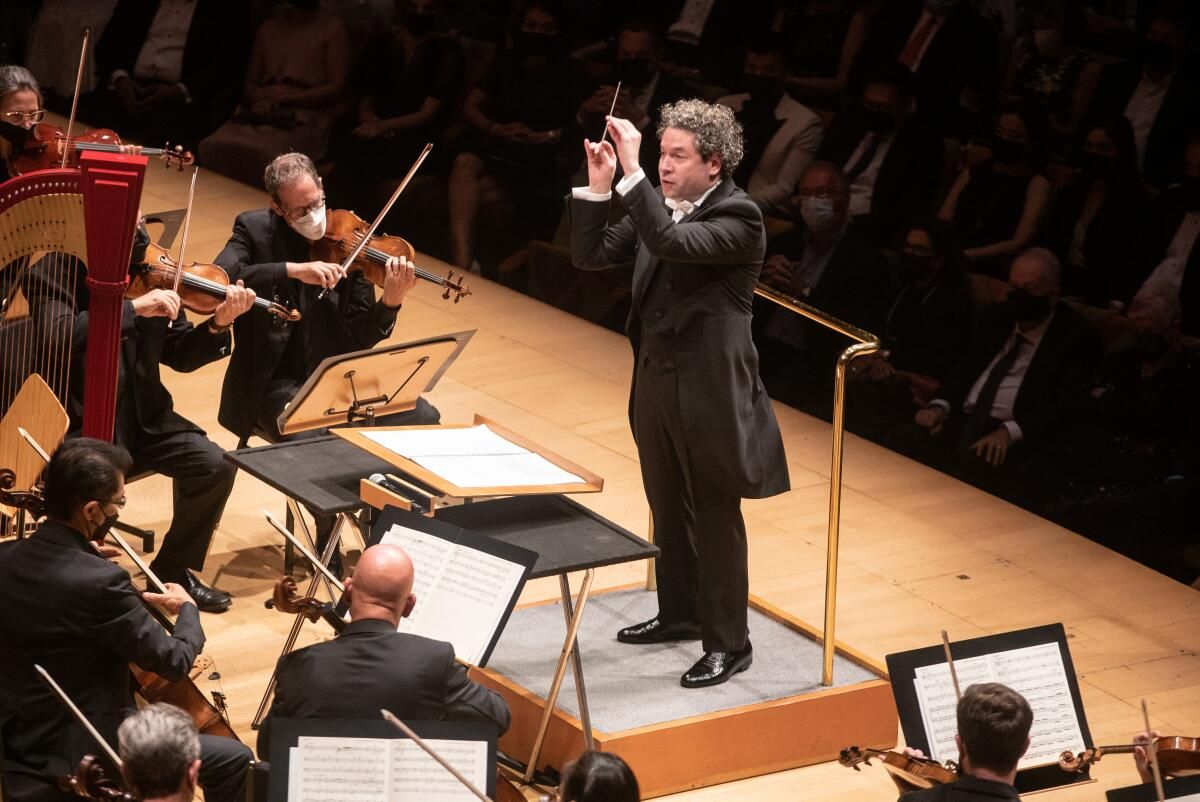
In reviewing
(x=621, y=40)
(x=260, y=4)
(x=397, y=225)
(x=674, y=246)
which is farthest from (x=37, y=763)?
(x=260, y=4)

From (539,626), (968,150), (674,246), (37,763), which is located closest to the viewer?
(37,763)

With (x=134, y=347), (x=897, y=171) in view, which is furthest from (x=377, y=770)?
(x=897, y=171)

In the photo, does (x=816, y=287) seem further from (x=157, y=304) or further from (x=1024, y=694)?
(x=1024, y=694)

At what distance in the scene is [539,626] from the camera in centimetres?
517

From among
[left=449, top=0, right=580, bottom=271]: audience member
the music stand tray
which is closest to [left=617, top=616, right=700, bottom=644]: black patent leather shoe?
the music stand tray

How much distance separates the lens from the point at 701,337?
4637 mm

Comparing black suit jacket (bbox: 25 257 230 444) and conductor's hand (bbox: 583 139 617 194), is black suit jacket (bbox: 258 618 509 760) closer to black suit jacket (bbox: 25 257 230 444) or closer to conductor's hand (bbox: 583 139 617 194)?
conductor's hand (bbox: 583 139 617 194)

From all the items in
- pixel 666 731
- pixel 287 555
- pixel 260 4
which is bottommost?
pixel 287 555

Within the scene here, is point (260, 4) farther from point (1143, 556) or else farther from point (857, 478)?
point (1143, 556)

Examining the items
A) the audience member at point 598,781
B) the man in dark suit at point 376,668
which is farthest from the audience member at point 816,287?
the audience member at point 598,781

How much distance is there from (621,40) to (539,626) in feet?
12.7

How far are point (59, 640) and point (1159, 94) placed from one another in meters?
4.30

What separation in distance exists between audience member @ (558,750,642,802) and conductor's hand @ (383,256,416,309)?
10.2 feet

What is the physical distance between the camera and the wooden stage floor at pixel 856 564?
17.2ft
